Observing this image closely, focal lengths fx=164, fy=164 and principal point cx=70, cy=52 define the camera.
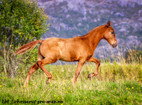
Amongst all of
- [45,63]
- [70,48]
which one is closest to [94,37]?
[70,48]

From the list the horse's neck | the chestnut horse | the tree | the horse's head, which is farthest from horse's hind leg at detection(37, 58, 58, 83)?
the tree

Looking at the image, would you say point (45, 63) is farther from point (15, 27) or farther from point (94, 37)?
point (15, 27)

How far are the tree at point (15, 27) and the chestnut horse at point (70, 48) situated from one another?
9.99ft

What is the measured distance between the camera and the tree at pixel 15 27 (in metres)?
9.31

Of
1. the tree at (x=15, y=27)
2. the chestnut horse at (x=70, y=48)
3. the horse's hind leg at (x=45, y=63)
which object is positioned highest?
the tree at (x=15, y=27)

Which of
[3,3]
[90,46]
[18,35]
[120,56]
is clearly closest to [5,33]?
[18,35]

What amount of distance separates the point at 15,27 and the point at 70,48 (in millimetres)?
4723

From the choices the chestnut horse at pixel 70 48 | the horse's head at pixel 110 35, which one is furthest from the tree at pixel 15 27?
the horse's head at pixel 110 35

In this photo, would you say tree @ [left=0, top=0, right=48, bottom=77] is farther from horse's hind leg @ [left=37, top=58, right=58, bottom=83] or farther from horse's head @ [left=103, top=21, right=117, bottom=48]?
horse's head @ [left=103, top=21, right=117, bottom=48]

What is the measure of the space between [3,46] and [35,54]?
1.94 meters

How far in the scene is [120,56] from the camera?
34.9 ft

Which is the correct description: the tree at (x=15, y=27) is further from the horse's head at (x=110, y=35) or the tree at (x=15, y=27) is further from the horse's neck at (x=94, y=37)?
the horse's head at (x=110, y=35)

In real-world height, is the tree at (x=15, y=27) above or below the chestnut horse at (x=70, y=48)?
above

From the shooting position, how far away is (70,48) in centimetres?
661
